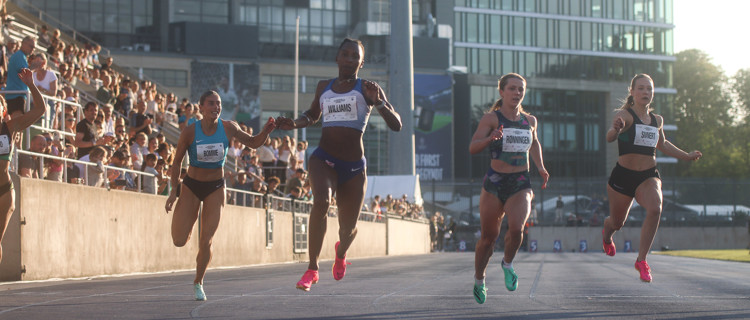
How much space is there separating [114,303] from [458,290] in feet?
15.6

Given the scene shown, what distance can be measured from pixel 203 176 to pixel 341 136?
1.92 m

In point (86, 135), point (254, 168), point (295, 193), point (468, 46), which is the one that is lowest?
point (295, 193)

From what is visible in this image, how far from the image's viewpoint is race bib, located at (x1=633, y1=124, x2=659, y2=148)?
12.9 meters

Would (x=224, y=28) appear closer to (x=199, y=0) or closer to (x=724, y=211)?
(x=199, y=0)

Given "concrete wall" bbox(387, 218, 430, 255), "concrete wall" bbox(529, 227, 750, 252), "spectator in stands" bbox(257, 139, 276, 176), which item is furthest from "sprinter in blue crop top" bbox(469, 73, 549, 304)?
"concrete wall" bbox(529, 227, 750, 252)

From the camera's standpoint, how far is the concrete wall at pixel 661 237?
71812 millimetres

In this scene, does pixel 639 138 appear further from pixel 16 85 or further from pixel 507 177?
pixel 16 85

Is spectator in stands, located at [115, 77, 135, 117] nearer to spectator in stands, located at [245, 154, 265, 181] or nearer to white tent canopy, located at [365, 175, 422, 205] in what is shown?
spectator in stands, located at [245, 154, 265, 181]

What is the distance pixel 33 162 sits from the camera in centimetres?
1609

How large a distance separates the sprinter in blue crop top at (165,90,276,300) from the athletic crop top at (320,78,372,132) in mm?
1338

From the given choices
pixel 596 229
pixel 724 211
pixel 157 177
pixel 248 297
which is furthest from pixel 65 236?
pixel 724 211

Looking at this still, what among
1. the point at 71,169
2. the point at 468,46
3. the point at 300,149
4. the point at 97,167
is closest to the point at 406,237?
the point at 300,149

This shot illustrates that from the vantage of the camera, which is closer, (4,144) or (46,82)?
(4,144)

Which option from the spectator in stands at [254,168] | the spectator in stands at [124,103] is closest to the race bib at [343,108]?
the spectator in stands at [124,103]
